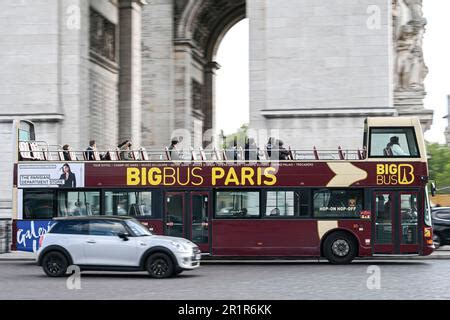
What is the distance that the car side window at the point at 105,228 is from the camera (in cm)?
2180

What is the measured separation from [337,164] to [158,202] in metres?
4.78

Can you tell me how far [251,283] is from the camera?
20.2 metres

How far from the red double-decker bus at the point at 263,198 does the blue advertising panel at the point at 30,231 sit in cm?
3

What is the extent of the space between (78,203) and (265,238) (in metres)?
5.03

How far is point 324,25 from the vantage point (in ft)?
107

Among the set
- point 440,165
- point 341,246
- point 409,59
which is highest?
point 409,59

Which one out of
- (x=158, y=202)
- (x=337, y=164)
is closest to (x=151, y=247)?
(x=158, y=202)

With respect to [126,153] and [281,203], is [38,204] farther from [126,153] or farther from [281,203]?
[281,203]

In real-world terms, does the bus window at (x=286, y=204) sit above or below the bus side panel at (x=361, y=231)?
above

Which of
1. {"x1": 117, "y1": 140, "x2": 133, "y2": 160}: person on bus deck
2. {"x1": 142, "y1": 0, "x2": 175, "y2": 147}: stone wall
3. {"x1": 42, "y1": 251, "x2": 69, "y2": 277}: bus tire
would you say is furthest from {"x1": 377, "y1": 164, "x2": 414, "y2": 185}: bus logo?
{"x1": 142, "y1": 0, "x2": 175, "y2": 147}: stone wall

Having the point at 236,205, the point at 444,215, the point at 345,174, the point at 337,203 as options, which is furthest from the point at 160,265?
the point at 444,215

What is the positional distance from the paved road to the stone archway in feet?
71.2

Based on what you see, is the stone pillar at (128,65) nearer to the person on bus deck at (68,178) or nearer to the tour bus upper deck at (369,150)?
the tour bus upper deck at (369,150)

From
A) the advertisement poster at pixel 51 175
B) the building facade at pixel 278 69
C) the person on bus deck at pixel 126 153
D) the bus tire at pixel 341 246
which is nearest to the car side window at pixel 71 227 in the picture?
the advertisement poster at pixel 51 175
